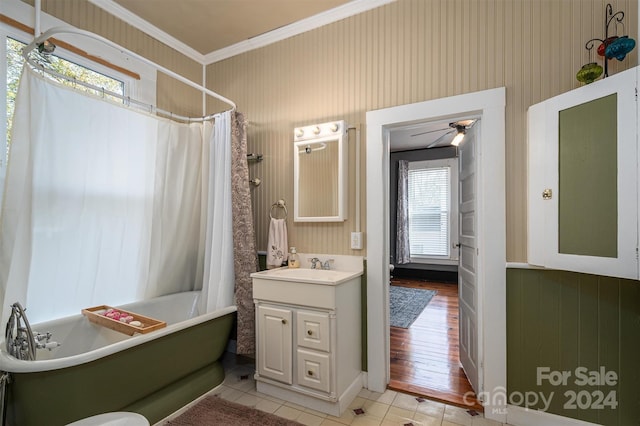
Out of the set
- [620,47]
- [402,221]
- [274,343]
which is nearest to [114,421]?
[274,343]

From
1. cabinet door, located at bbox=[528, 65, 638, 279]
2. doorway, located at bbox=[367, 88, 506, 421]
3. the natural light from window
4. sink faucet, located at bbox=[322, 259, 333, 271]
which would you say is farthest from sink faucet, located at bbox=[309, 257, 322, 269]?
the natural light from window

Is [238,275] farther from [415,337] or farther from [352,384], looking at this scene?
[415,337]

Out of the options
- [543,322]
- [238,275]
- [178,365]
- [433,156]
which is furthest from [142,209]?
[433,156]

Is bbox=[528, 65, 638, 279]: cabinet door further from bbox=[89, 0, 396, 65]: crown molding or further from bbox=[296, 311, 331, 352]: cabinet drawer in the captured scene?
bbox=[89, 0, 396, 65]: crown molding

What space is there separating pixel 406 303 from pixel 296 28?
3.89 meters

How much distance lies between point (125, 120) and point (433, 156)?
17.8 feet

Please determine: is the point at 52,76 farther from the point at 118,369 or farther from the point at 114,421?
the point at 114,421

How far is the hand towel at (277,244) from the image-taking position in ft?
8.64

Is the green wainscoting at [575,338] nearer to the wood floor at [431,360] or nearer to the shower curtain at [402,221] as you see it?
the wood floor at [431,360]

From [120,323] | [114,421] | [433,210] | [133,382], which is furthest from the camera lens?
[433,210]

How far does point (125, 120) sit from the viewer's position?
231 cm

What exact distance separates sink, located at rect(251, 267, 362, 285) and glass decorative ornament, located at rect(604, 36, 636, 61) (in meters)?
1.91

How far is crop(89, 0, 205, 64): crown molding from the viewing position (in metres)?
2.43

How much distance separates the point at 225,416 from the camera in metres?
2.00
